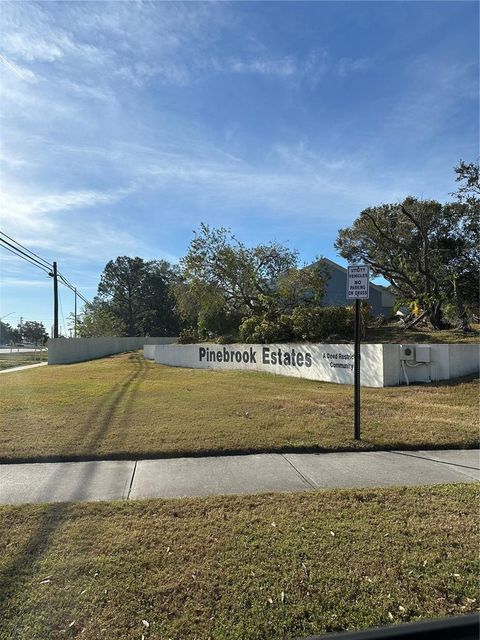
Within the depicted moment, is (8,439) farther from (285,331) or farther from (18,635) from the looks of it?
(285,331)

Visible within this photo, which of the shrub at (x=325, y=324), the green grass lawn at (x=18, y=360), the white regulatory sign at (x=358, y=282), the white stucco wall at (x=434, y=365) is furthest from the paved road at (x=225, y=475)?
the green grass lawn at (x=18, y=360)

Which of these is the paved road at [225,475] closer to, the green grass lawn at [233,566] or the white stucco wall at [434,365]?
the green grass lawn at [233,566]

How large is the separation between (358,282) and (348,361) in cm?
667

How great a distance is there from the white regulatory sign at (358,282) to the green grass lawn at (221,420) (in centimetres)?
209

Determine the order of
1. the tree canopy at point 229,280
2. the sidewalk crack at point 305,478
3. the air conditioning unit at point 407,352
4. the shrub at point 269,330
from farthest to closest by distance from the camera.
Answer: the tree canopy at point 229,280
the shrub at point 269,330
the air conditioning unit at point 407,352
the sidewalk crack at point 305,478

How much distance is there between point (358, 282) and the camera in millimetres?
6941

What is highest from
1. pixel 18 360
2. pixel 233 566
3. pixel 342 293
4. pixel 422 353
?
pixel 342 293

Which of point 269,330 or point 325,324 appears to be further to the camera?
point 269,330

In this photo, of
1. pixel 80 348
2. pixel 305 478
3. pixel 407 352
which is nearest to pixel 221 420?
pixel 305 478

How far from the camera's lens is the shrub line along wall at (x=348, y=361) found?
1197 centimetres

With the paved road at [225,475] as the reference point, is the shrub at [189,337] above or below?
above

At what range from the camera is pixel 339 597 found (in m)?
2.98

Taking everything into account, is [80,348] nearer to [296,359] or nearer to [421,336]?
[296,359]

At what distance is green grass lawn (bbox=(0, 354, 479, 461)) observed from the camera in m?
6.52
